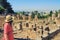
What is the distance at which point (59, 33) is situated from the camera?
16.2 metres

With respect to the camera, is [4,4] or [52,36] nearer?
[52,36]

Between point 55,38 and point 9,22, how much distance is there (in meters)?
8.27

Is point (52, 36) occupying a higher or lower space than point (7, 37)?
lower

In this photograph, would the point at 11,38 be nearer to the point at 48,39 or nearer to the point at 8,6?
the point at 48,39

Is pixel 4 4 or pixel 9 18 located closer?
pixel 9 18

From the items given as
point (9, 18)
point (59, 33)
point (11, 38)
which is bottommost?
point (59, 33)

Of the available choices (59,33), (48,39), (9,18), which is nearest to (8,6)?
(59,33)

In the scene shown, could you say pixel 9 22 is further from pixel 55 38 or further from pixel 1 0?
pixel 1 0

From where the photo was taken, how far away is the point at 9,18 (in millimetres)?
6332

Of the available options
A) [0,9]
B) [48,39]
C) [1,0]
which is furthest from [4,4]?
[48,39]

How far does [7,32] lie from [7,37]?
0.12 metres

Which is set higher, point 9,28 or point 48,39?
point 9,28

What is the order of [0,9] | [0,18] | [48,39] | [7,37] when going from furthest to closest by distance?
[0,9] < [0,18] < [48,39] < [7,37]

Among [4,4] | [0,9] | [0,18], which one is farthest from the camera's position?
[4,4]
